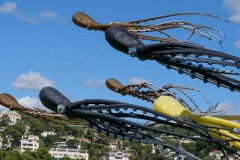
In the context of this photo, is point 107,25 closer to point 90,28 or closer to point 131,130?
point 90,28

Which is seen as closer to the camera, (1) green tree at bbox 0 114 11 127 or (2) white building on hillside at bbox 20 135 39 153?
(2) white building on hillside at bbox 20 135 39 153

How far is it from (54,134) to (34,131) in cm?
965

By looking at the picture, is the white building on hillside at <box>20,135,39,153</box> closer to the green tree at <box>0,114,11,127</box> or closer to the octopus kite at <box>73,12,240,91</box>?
the green tree at <box>0,114,11,127</box>

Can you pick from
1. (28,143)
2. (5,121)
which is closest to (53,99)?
(28,143)

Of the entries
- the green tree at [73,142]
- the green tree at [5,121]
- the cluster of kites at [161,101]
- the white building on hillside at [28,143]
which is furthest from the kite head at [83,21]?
the green tree at [5,121]

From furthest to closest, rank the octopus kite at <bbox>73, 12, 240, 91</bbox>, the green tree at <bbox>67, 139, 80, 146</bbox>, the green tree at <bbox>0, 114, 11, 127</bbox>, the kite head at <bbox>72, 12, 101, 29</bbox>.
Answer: the green tree at <bbox>0, 114, 11, 127</bbox>
the green tree at <bbox>67, 139, 80, 146</bbox>
the kite head at <bbox>72, 12, 101, 29</bbox>
the octopus kite at <bbox>73, 12, 240, 91</bbox>

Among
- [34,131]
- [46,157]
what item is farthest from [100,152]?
[34,131]

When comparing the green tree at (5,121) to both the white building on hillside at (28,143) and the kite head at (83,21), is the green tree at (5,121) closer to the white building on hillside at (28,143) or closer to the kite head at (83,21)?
the white building on hillside at (28,143)

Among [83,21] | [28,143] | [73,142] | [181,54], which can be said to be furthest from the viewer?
[28,143]

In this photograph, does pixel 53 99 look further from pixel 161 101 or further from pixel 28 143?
pixel 28 143

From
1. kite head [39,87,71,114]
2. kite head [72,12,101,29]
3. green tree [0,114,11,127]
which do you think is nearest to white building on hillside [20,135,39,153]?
green tree [0,114,11,127]

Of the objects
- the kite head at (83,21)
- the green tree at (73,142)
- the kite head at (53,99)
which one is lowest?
the kite head at (53,99)

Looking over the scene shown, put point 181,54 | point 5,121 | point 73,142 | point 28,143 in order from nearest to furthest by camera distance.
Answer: point 181,54 < point 73,142 < point 28,143 < point 5,121

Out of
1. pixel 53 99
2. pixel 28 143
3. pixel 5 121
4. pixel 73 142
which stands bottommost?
pixel 53 99
